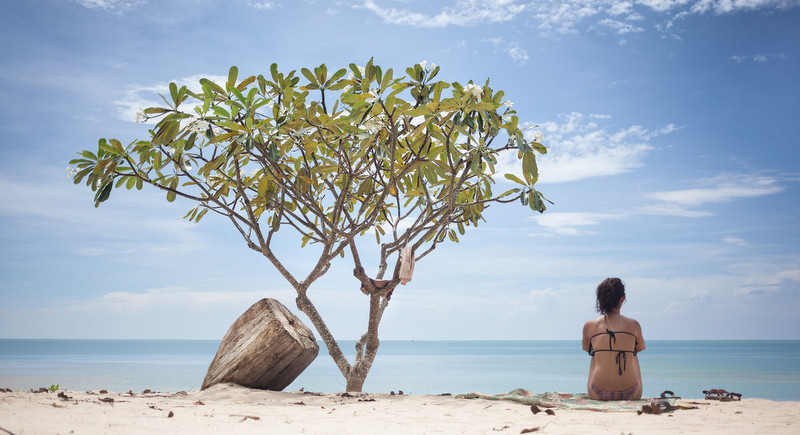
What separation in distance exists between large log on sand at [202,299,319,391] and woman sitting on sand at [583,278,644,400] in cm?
304

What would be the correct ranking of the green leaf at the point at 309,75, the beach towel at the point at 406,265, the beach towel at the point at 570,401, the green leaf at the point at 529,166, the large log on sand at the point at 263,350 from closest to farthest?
the beach towel at the point at 570,401, the green leaf at the point at 529,166, the green leaf at the point at 309,75, the large log on sand at the point at 263,350, the beach towel at the point at 406,265

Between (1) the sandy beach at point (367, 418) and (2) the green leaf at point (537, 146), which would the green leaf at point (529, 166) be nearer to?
(2) the green leaf at point (537, 146)

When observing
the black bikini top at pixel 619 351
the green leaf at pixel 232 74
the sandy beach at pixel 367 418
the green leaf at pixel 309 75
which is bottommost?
the sandy beach at pixel 367 418

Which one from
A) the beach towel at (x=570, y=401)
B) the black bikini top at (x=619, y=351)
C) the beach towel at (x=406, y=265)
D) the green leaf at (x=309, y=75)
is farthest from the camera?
the beach towel at (x=406, y=265)

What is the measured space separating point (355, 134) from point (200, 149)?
193 centimetres

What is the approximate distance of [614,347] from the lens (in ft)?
14.9

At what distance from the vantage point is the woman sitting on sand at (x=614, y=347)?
4.56 m

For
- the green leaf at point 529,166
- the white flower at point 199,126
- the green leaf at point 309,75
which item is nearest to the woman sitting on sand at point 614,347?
the green leaf at point 529,166

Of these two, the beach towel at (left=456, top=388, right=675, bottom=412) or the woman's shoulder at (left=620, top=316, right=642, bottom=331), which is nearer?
the beach towel at (left=456, top=388, right=675, bottom=412)

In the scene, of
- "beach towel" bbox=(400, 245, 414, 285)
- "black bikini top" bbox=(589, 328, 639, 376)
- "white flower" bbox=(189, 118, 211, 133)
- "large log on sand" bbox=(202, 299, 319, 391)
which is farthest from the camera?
"beach towel" bbox=(400, 245, 414, 285)

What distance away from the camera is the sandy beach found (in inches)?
128

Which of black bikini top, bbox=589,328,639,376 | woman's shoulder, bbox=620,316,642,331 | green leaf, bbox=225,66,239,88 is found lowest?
black bikini top, bbox=589,328,639,376

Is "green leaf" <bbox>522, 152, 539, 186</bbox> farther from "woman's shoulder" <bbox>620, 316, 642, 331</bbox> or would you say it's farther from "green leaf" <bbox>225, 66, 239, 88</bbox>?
"green leaf" <bbox>225, 66, 239, 88</bbox>

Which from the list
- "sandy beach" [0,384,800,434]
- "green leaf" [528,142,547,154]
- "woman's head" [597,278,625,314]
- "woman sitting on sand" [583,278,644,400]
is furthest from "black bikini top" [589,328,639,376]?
"green leaf" [528,142,547,154]
